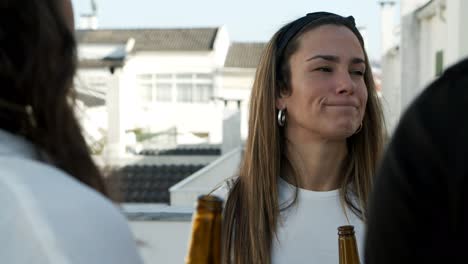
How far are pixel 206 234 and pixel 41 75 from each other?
32cm

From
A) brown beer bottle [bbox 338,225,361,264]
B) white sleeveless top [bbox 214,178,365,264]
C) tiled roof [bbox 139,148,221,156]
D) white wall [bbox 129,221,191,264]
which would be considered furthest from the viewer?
tiled roof [bbox 139,148,221,156]

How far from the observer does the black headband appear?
6.08 ft

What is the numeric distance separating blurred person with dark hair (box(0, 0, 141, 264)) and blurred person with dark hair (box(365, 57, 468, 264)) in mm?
269

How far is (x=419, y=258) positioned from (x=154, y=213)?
8.27 feet

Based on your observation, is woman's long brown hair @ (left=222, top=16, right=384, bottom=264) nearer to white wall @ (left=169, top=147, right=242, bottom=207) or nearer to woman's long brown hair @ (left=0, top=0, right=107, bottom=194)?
woman's long brown hair @ (left=0, top=0, right=107, bottom=194)

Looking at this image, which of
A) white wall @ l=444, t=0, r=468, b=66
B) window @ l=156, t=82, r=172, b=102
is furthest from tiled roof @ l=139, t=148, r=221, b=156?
window @ l=156, t=82, r=172, b=102

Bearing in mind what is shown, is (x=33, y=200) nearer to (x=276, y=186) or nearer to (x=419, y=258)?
(x=419, y=258)

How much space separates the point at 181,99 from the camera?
39.6m

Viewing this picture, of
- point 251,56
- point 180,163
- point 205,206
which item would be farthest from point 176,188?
point 251,56

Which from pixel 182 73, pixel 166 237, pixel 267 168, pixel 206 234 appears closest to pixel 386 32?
pixel 182 73

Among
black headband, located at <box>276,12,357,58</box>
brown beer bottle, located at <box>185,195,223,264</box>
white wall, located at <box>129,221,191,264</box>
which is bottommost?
white wall, located at <box>129,221,191,264</box>

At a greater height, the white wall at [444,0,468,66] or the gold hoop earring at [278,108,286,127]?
the white wall at [444,0,468,66]

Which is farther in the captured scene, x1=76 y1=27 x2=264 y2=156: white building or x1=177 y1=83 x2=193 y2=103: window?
x1=177 y1=83 x2=193 y2=103: window

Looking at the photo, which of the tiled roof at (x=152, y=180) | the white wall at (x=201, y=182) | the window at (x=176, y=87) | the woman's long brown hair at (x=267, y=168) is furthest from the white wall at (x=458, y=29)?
the window at (x=176, y=87)
